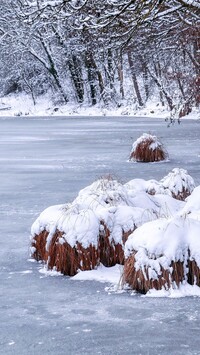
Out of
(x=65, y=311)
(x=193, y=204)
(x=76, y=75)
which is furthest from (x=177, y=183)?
(x=76, y=75)

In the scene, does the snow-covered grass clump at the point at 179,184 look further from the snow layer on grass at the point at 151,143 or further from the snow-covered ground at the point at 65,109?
the snow-covered ground at the point at 65,109

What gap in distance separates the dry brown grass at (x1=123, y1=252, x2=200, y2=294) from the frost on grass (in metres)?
0.93

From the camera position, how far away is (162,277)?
767 centimetres

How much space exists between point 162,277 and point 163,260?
0.16 metres

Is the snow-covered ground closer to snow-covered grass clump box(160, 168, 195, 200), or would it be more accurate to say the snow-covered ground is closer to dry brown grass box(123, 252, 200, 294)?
snow-covered grass clump box(160, 168, 195, 200)

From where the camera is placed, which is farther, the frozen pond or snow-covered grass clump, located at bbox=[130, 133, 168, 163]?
snow-covered grass clump, located at bbox=[130, 133, 168, 163]

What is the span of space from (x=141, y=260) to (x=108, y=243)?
1.23 metres

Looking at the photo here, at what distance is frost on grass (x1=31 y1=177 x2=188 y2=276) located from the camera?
867 cm

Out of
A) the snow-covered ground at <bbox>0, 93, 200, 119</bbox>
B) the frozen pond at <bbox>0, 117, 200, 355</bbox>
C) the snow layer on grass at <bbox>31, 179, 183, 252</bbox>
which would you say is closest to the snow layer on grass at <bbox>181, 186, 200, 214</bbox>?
the snow layer on grass at <bbox>31, 179, 183, 252</bbox>

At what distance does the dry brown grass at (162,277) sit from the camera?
25.2 feet

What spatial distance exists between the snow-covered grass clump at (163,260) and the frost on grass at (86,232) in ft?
2.83

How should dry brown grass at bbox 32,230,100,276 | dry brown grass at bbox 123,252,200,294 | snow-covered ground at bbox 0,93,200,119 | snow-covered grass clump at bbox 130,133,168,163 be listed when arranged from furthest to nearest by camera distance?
snow-covered ground at bbox 0,93,200,119 < snow-covered grass clump at bbox 130,133,168,163 < dry brown grass at bbox 32,230,100,276 < dry brown grass at bbox 123,252,200,294

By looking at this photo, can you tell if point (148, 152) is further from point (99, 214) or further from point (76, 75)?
point (76, 75)

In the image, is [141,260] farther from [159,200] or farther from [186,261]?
[159,200]
